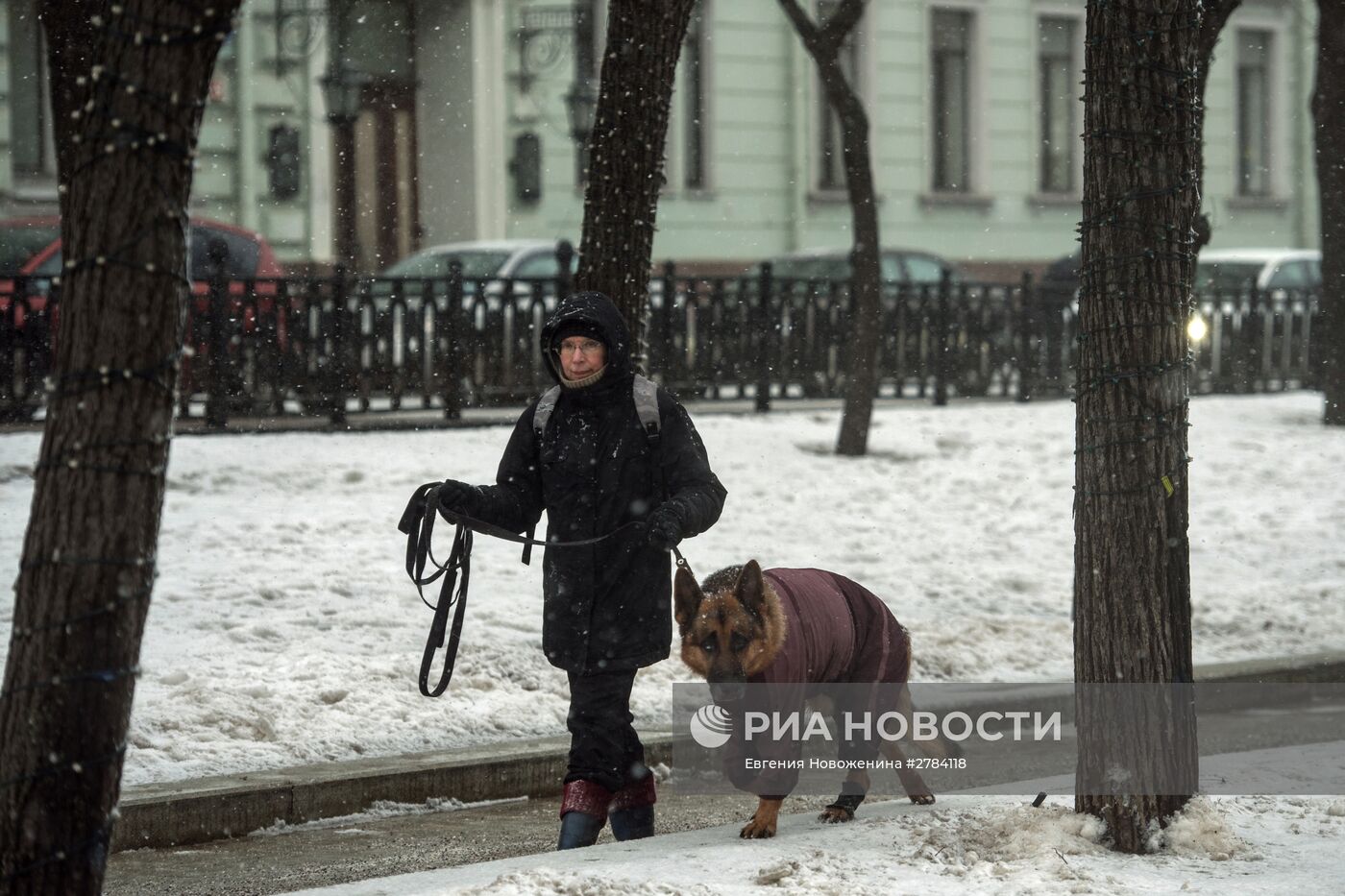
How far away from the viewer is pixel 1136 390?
17.0 feet

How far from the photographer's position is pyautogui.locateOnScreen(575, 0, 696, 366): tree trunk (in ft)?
25.7

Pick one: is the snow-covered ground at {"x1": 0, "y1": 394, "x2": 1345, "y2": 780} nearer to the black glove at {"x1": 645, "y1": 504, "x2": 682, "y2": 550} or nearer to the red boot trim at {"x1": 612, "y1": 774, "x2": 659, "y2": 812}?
the red boot trim at {"x1": 612, "y1": 774, "x2": 659, "y2": 812}

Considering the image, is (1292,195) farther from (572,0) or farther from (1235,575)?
(1235,575)

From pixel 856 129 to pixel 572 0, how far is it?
12.9m

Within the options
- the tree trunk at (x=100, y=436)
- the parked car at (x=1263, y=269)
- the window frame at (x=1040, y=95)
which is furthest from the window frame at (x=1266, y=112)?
the tree trunk at (x=100, y=436)

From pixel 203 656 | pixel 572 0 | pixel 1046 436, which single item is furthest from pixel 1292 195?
pixel 203 656

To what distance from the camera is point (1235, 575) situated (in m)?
11.8

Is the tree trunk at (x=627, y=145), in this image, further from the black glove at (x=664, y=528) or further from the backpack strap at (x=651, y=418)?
the black glove at (x=664, y=528)

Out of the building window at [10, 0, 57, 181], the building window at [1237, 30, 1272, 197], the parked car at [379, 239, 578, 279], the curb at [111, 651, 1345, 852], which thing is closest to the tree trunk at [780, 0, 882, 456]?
the parked car at [379, 239, 578, 279]

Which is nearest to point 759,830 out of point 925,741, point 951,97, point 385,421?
point 925,741

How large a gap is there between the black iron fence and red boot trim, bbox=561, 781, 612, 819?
28.1 feet

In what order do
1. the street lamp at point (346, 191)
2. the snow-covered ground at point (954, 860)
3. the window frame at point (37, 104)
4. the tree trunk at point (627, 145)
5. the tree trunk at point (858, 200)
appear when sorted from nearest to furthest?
1. the snow-covered ground at point (954, 860)
2. the tree trunk at point (627, 145)
3. the tree trunk at point (858, 200)
4. the window frame at point (37, 104)
5. the street lamp at point (346, 191)

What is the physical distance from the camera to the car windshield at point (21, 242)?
1667 cm

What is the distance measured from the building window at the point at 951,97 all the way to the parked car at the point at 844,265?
19.8 feet
